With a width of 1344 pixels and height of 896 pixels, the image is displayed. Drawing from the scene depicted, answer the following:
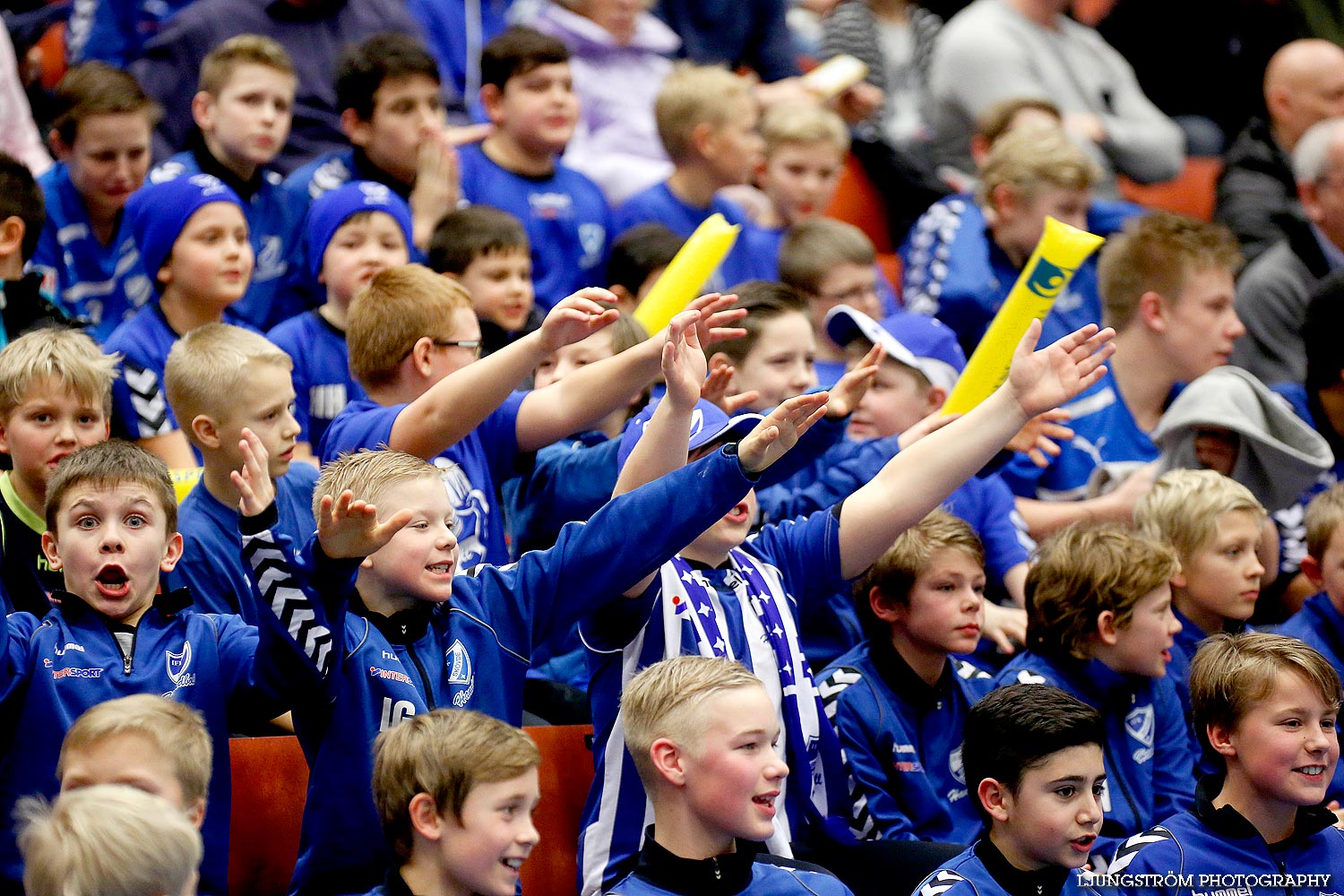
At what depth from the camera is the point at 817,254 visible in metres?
6.30

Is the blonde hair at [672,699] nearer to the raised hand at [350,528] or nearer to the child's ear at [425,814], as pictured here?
the child's ear at [425,814]

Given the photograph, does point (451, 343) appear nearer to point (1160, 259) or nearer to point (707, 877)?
point (707, 877)

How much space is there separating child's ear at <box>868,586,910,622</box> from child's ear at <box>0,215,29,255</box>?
107 inches

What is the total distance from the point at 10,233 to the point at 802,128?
136 inches

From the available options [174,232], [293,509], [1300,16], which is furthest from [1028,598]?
[1300,16]

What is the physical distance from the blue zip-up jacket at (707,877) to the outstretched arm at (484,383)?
109 cm

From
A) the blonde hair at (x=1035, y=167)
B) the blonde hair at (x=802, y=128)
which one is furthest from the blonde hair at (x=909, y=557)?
the blonde hair at (x=802, y=128)

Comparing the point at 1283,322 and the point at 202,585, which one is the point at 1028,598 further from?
the point at 1283,322

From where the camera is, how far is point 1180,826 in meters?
3.80

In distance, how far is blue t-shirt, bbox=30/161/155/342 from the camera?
A: 607 cm

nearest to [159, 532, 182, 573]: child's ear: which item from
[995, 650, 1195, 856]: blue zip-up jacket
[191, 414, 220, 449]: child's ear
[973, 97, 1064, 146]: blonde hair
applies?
[191, 414, 220, 449]: child's ear

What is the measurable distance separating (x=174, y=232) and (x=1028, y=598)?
9.34 feet

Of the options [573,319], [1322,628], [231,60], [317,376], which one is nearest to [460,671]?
[573,319]

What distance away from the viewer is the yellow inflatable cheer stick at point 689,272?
15.3 ft
